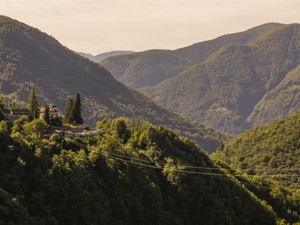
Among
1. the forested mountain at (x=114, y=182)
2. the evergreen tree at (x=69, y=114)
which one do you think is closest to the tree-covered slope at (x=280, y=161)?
the forested mountain at (x=114, y=182)

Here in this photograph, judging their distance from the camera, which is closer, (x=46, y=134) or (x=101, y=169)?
(x=101, y=169)

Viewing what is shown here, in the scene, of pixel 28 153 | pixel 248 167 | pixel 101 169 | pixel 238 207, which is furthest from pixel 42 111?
pixel 248 167

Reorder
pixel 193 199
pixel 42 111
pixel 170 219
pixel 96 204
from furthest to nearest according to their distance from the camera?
pixel 42 111, pixel 193 199, pixel 170 219, pixel 96 204

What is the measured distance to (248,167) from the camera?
192125 mm

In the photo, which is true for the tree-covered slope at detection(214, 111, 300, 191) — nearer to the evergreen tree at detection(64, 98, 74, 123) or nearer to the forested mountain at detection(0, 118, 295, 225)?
the forested mountain at detection(0, 118, 295, 225)

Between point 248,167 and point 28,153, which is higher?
point 28,153

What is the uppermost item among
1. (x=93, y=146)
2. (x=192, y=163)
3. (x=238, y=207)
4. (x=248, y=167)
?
(x=93, y=146)

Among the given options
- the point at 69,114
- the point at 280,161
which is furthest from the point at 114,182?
the point at 280,161

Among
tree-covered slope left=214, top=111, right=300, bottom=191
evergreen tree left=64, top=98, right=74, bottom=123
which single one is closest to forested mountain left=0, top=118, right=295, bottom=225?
evergreen tree left=64, top=98, right=74, bottom=123

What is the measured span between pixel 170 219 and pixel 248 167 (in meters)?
127

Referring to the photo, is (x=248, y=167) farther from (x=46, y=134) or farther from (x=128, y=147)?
→ (x=46, y=134)

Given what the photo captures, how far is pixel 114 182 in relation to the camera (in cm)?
6606

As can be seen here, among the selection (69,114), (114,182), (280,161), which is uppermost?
(69,114)

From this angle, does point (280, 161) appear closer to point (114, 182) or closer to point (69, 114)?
point (69, 114)
